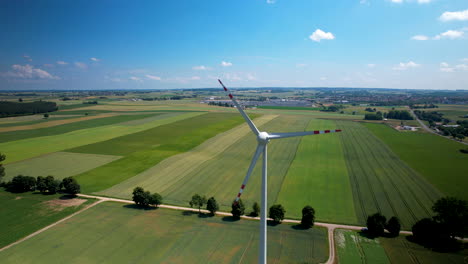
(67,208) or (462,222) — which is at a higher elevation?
(462,222)

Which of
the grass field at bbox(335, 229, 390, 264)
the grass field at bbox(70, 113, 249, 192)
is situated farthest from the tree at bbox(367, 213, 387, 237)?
the grass field at bbox(70, 113, 249, 192)

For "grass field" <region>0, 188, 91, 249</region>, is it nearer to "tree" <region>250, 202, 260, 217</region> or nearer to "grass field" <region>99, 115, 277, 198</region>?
"grass field" <region>99, 115, 277, 198</region>

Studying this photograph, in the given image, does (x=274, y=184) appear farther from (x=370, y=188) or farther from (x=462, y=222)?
(x=462, y=222)

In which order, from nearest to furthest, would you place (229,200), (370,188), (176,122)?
(229,200)
(370,188)
(176,122)

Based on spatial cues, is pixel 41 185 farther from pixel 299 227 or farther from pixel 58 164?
pixel 299 227

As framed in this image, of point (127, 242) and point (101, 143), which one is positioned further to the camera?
point (101, 143)

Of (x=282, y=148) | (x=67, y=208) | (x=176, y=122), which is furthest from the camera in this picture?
(x=176, y=122)

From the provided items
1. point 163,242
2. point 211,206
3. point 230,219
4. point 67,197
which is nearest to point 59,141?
point 67,197

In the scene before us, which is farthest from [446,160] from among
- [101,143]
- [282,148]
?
[101,143]
